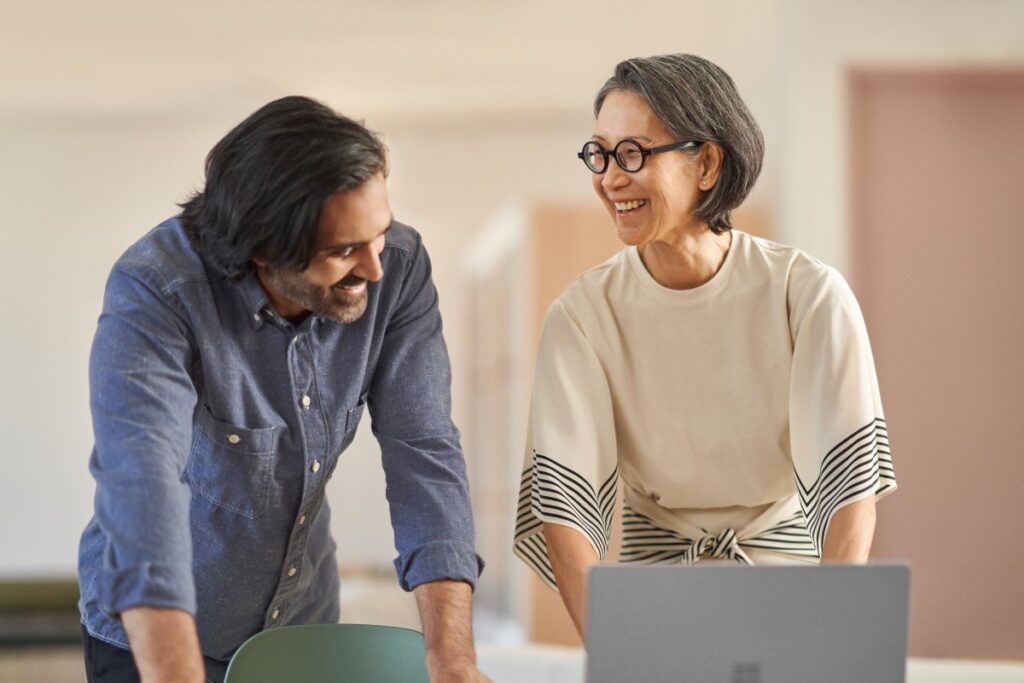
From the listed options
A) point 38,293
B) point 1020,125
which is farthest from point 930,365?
point 38,293

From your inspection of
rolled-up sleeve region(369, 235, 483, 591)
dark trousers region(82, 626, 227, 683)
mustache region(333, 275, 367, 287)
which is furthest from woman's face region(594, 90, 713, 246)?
dark trousers region(82, 626, 227, 683)

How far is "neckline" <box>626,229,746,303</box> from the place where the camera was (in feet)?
5.54

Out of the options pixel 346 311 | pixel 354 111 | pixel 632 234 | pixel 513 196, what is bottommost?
pixel 346 311

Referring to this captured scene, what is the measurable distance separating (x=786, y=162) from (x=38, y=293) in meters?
4.28

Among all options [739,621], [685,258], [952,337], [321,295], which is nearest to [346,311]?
[321,295]

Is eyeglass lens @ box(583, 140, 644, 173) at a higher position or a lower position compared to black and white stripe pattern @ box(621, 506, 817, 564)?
higher

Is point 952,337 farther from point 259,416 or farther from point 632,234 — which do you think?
point 259,416

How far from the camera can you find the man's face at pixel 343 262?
1.35m

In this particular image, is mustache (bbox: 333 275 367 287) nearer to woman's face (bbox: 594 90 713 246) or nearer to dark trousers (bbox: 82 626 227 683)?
woman's face (bbox: 594 90 713 246)

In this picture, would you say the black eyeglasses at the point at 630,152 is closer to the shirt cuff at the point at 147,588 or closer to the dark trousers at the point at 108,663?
the shirt cuff at the point at 147,588

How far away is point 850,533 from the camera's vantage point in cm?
156

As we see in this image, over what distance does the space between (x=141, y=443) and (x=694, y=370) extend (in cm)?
83

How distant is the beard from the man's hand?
37 cm

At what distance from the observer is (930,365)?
4500 millimetres
